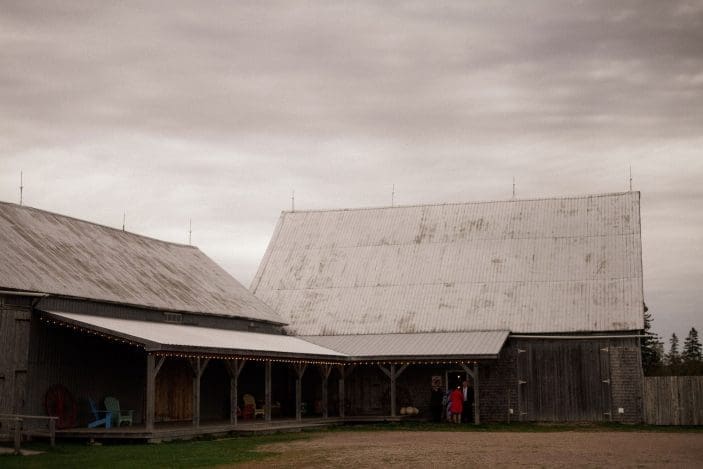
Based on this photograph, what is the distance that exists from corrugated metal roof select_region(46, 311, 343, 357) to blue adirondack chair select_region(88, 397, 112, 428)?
2.37 meters

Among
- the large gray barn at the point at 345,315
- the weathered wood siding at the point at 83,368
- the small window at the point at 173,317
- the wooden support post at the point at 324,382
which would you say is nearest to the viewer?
the weathered wood siding at the point at 83,368

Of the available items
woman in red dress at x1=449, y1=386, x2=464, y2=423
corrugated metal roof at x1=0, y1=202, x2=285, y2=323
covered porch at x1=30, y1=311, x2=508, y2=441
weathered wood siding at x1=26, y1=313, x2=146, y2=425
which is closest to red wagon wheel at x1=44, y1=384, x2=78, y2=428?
weathered wood siding at x1=26, y1=313, x2=146, y2=425

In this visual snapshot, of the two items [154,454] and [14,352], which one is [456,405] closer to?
[154,454]

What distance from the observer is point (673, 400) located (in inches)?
1362

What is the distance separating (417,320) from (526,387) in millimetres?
4926

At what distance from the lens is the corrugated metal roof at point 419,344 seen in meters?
34.5

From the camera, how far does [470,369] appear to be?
118 feet

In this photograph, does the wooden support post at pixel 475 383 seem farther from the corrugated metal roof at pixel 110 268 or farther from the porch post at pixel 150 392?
the porch post at pixel 150 392

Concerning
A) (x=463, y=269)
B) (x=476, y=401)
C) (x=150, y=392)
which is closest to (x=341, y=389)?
(x=476, y=401)

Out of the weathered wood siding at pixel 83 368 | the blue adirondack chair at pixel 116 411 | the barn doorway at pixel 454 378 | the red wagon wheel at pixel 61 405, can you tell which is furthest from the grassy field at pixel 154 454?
the barn doorway at pixel 454 378

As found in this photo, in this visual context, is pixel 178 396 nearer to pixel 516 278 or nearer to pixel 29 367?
pixel 29 367

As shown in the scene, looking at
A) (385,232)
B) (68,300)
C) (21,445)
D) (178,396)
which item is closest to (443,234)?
(385,232)

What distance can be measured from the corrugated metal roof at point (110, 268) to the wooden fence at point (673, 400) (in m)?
13.8

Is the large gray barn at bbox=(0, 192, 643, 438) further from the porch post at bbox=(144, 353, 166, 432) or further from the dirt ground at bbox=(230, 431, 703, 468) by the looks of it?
the dirt ground at bbox=(230, 431, 703, 468)
